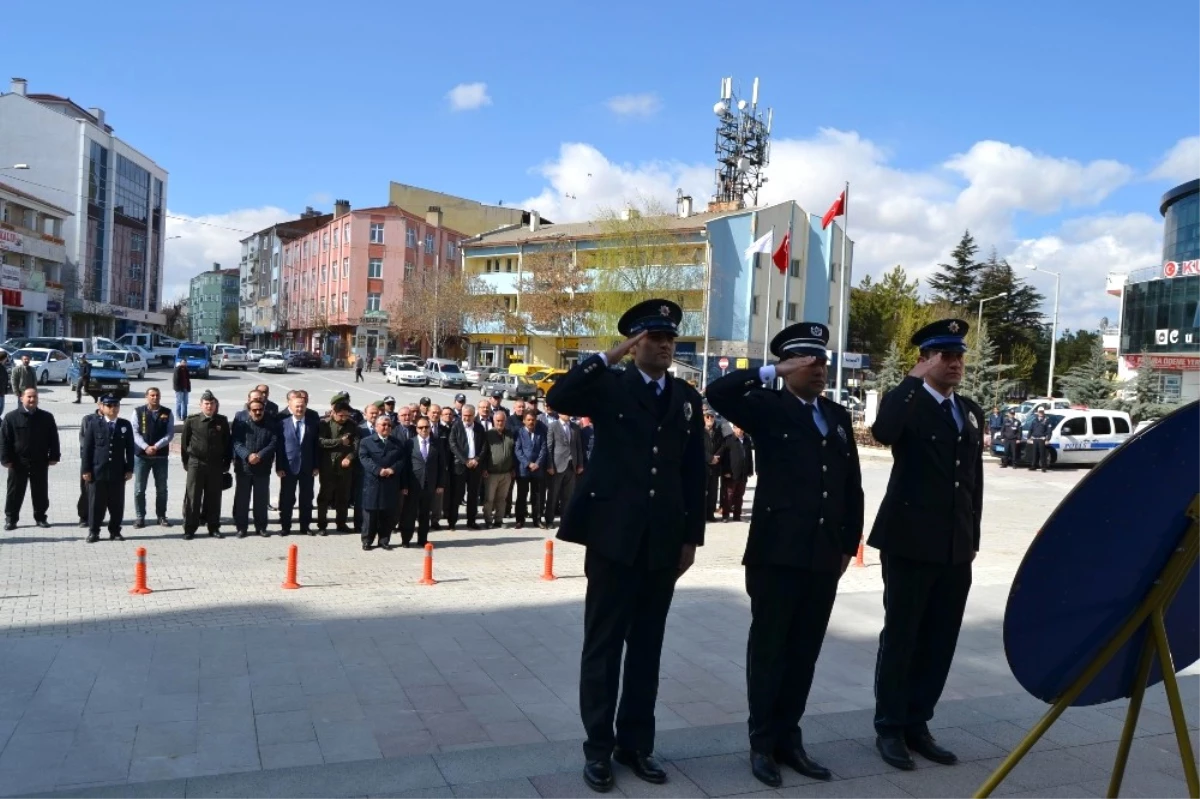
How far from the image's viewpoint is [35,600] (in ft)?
28.5

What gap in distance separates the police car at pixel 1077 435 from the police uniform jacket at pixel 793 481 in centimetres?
2795

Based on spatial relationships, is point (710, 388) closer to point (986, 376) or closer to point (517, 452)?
point (517, 452)

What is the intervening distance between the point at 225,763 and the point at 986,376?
150 ft

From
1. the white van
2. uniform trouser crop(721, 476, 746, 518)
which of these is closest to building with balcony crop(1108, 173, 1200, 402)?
the white van

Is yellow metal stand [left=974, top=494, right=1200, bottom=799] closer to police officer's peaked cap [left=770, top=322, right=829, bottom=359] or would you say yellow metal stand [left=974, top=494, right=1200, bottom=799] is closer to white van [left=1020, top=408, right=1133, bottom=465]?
police officer's peaked cap [left=770, top=322, right=829, bottom=359]

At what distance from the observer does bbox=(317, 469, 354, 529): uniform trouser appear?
1326 centimetres

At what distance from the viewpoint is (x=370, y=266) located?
80.7 metres

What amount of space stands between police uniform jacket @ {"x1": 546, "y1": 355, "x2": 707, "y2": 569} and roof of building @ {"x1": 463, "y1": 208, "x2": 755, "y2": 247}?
48.2 metres

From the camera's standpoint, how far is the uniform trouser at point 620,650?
449cm

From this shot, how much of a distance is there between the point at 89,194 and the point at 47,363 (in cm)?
3738

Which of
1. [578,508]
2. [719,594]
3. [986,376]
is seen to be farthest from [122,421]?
[986,376]

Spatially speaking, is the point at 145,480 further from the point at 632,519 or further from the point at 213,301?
the point at 213,301

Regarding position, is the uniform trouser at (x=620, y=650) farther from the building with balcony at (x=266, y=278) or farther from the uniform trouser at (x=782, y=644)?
the building with balcony at (x=266, y=278)

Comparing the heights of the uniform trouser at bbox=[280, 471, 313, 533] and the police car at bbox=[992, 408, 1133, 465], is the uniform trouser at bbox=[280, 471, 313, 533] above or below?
below
